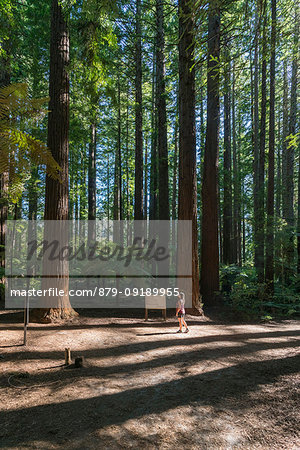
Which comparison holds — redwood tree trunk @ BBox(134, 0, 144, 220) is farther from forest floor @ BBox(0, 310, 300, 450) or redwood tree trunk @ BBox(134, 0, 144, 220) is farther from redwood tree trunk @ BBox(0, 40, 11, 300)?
forest floor @ BBox(0, 310, 300, 450)

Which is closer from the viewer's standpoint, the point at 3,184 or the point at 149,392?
the point at 149,392

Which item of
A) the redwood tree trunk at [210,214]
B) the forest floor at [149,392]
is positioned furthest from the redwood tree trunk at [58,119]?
the redwood tree trunk at [210,214]

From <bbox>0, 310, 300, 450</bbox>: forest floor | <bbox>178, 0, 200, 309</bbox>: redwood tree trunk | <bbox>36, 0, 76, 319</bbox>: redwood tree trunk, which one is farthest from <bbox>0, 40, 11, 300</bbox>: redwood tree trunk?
<bbox>178, 0, 200, 309</bbox>: redwood tree trunk

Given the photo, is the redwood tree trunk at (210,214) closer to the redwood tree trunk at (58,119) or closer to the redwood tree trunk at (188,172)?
the redwood tree trunk at (188,172)

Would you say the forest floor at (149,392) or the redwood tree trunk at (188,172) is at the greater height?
the redwood tree trunk at (188,172)

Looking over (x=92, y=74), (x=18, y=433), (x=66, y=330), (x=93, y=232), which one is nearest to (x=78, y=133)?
(x=92, y=74)

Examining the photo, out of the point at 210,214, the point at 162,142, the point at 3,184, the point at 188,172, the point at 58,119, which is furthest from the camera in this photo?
the point at 162,142

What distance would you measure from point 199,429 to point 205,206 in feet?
27.5

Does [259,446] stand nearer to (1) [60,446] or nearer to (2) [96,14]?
(1) [60,446]

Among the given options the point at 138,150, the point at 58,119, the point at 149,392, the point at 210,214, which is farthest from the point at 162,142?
the point at 149,392

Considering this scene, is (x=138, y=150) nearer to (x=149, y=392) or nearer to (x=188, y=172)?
(x=188, y=172)

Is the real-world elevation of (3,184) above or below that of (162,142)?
below

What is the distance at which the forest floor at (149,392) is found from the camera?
2.38 metres

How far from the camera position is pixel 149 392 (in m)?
3.22
